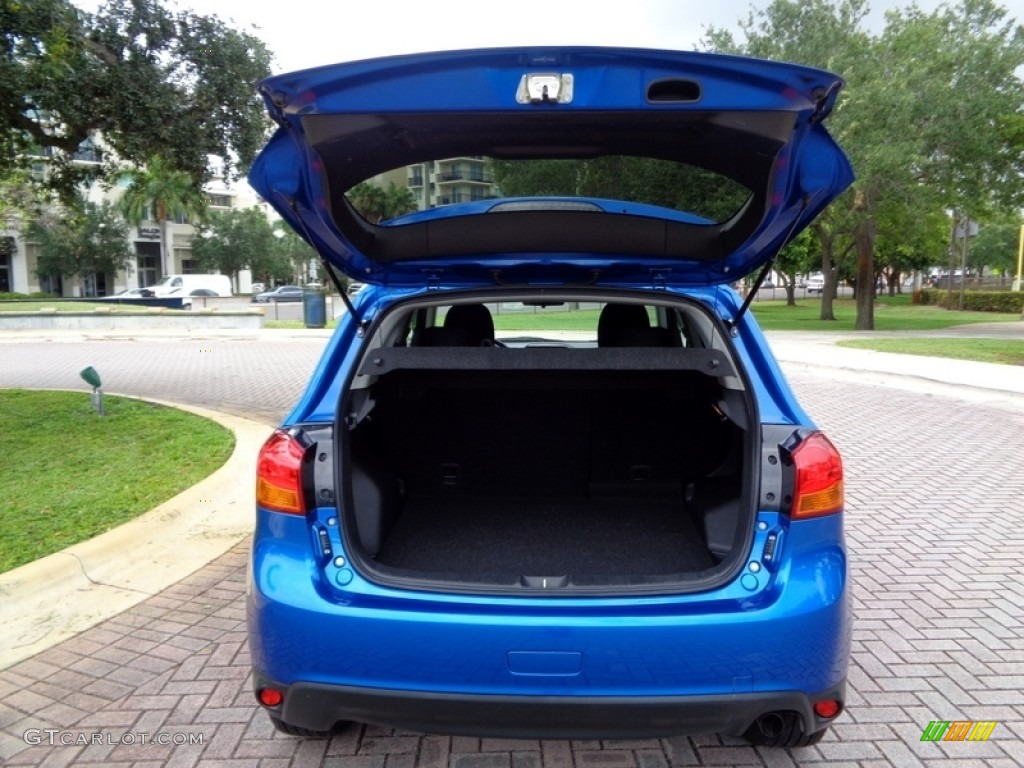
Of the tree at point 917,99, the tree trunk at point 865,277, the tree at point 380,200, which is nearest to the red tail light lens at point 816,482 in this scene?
the tree at point 380,200

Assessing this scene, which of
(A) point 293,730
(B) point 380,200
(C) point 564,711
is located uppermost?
(B) point 380,200

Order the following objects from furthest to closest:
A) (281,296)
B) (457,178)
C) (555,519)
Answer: (281,296) → (555,519) → (457,178)

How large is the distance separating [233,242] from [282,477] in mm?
67815

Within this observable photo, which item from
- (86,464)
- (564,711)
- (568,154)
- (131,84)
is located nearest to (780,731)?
(564,711)

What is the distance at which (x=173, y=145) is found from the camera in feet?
24.9

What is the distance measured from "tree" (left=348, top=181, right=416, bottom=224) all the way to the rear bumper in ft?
5.79

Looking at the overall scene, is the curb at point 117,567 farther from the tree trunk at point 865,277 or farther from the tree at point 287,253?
the tree at point 287,253

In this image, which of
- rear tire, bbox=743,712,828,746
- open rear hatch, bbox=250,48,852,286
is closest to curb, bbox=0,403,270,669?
open rear hatch, bbox=250,48,852,286

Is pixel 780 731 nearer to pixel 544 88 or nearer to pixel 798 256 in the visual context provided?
pixel 544 88

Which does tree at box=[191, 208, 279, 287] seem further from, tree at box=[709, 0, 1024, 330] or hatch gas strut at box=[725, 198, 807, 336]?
hatch gas strut at box=[725, 198, 807, 336]

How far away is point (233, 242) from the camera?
64.9 metres

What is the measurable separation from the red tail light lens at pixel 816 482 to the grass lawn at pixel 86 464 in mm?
3966

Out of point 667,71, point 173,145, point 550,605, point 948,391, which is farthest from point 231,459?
point 948,391

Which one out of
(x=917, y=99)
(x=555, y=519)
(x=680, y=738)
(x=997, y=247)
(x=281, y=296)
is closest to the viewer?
(x=680, y=738)
